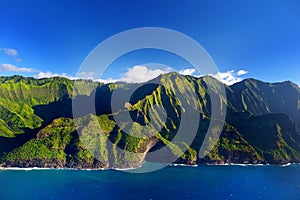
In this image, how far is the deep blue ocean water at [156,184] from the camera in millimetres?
70062

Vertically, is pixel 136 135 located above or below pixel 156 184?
above

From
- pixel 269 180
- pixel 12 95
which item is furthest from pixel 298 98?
pixel 12 95

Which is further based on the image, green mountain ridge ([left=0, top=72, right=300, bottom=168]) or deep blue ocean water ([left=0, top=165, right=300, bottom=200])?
green mountain ridge ([left=0, top=72, right=300, bottom=168])

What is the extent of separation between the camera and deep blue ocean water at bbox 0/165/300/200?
70062 millimetres

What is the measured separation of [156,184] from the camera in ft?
261

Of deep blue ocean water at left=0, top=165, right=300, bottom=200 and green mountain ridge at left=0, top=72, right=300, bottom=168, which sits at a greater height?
→ green mountain ridge at left=0, top=72, right=300, bottom=168

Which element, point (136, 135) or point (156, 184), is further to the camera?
point (136, 135)

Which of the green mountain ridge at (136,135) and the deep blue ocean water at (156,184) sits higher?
the green mountain ridge at (136,135)

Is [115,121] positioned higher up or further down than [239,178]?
higher up

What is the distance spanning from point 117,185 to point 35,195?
19447 mm

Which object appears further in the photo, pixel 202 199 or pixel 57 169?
pixel 57 169

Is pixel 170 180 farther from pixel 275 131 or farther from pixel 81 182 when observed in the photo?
pixel 275 131

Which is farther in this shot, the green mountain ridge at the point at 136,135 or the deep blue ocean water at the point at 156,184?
the green mountain ridge at the point at 136,135

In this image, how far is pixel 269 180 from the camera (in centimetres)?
9069
